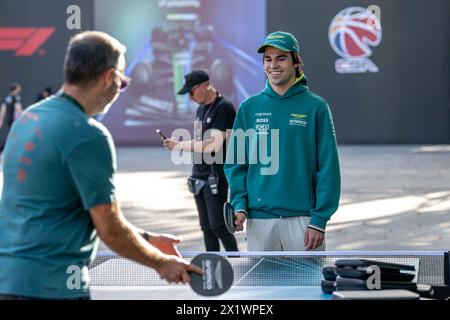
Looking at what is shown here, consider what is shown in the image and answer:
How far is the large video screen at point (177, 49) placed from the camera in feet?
92.0

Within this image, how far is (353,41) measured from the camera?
27547 mm

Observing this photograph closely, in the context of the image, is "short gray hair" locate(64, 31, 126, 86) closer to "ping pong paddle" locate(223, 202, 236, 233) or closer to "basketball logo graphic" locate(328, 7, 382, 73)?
"ping pong paddle" locate(223, 202, 236, 233)

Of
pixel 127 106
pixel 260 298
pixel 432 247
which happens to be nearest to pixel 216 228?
pixel 432 247

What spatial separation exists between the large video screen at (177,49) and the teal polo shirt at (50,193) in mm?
24046

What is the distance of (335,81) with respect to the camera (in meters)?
27.8

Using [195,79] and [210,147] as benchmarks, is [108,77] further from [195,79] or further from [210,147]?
[195,79]

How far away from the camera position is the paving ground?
465 inches

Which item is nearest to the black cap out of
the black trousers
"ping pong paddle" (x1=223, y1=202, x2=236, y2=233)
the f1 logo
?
the black trousers

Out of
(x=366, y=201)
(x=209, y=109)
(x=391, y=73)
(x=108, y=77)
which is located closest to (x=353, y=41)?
(x=391, y=73)

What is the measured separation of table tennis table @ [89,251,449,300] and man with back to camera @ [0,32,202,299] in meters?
1.04

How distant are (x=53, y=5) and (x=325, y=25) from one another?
26.1ft

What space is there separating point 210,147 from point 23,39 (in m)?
20.7

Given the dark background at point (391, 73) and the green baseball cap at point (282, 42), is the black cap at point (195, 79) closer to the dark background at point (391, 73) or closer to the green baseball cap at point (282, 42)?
the green baseball cap at point (282, 42)
